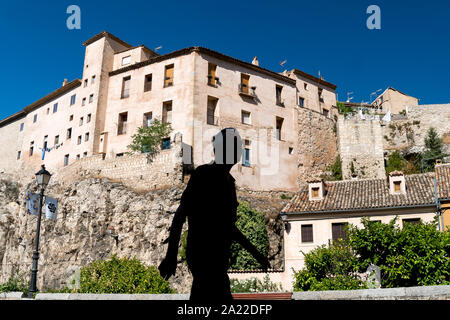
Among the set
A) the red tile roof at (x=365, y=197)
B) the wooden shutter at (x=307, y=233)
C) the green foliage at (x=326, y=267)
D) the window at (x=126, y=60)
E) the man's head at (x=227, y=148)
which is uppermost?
the window at (x=126, y=60)

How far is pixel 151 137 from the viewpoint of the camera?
35.5m

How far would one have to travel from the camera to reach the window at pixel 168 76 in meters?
39.1

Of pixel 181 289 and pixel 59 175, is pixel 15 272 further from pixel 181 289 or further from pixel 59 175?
pixel 181 289

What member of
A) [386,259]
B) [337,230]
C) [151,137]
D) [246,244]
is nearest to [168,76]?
[151,137]

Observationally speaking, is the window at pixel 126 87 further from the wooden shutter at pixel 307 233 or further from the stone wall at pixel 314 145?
the wooden shutter at pixel 307 233

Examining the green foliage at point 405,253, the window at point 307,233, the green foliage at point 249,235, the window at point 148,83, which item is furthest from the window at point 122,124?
the green foliage at point 405,253

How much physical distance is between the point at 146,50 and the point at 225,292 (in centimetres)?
4214

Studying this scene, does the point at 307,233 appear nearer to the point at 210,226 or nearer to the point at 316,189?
the point at 316,189

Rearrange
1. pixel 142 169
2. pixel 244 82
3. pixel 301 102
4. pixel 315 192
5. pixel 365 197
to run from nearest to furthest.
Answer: pixel 365 197, pixel 315 192, pixel 142 169, pixel 244 82, pixel 301 102

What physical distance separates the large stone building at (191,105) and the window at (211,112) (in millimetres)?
74

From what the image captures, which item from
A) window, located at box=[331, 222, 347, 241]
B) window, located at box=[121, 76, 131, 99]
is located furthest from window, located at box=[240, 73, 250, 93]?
window, located at box=[331, 222, 347, 241]

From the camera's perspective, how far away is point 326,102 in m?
47.4

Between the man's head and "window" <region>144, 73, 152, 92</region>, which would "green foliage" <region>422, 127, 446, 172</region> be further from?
the man's head

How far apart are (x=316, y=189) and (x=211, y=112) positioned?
14632 millimetres
